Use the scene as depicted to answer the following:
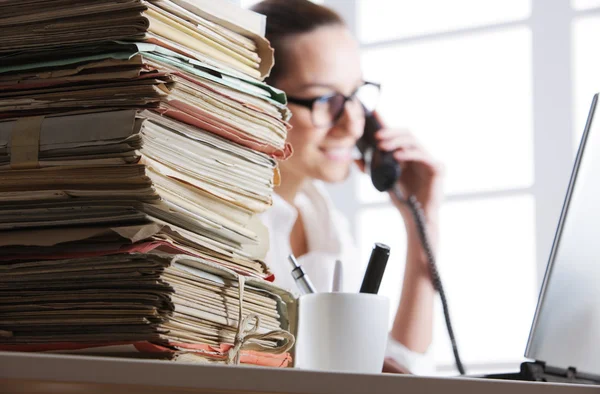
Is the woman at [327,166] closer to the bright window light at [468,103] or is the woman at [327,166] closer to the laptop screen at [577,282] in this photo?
the bright window light at [468,103]

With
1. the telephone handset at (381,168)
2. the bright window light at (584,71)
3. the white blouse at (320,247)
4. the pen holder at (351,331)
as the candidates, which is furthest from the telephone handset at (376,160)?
the pen holder at (351,331)

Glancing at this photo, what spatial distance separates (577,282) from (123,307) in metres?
0.49

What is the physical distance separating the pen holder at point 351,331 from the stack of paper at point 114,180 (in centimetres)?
7

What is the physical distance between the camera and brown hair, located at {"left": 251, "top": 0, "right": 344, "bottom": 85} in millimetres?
2172

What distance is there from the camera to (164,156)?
760 millimetres

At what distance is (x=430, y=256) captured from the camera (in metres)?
2.18

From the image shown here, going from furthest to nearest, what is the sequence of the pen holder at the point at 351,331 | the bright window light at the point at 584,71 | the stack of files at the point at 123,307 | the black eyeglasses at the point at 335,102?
1. the black eyeglasses at the point at 335,102
2. the bright window light at the point at 584,71
3. the pen holder at the point at 351,331
4. the stack of files at the point at 123,307

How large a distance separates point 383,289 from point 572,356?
123 cm

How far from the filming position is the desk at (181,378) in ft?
1.54

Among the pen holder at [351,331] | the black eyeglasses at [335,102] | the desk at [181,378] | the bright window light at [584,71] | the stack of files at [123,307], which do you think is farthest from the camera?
the black eyeglasses at [335,102]

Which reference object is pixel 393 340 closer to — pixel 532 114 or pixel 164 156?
pixel 532 114

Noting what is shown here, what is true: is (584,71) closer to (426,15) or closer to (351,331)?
(426,15)

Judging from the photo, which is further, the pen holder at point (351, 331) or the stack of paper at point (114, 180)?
the pen holder at point (351, 331)

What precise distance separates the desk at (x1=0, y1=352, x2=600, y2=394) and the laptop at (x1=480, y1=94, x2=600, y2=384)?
0.50 meters
